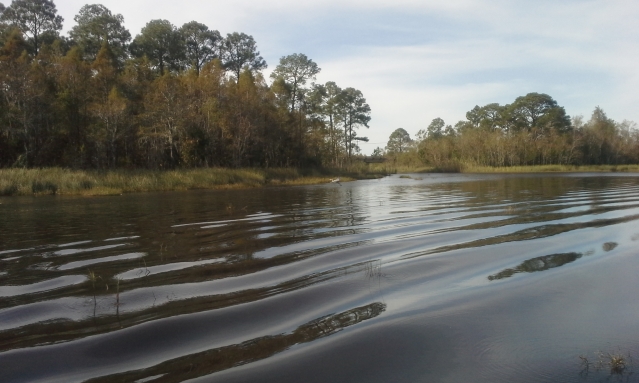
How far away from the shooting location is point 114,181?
89.8ft

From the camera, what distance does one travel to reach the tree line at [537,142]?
7806cm

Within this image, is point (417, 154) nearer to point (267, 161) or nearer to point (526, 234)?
point (267, 161)

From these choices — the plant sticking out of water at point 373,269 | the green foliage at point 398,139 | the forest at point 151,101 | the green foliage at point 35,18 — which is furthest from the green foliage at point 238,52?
the green foliage at point 398,139

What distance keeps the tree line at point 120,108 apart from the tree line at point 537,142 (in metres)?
37.3

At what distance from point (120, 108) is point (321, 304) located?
33.2 m

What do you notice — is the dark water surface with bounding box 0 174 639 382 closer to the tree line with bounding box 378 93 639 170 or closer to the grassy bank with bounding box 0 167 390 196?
the grassy bank with bounding box 0 167 390 196

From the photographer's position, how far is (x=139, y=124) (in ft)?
123

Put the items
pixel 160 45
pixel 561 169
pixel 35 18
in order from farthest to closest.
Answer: pixel 561 169 < pixel 160 45 < pixel 35 18

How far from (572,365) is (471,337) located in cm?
88

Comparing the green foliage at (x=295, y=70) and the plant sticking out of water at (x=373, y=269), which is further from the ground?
the green foliage at (x=295, y=70)

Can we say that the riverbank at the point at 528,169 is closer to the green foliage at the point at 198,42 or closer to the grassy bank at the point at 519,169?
the grassy bank at the point at 519,169

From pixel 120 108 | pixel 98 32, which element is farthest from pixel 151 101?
pixel 98 32

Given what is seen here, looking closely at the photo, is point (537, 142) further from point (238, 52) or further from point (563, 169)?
point (238, 52)

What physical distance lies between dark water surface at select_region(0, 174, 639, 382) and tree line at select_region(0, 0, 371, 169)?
2744 centimetres
